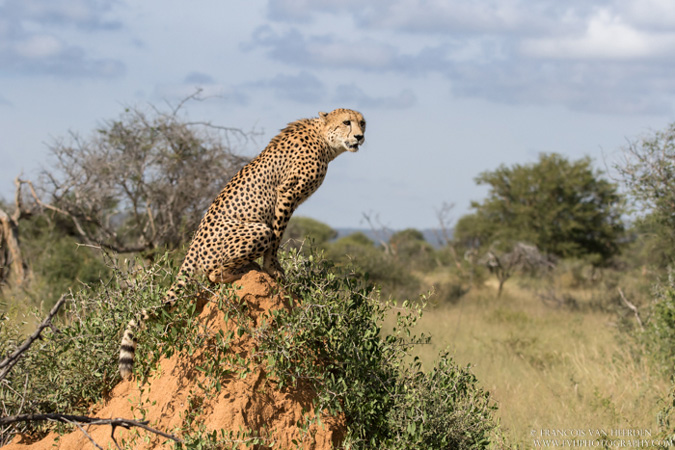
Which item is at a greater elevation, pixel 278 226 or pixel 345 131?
pixel 345 131

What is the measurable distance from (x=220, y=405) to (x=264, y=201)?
4.42 feet

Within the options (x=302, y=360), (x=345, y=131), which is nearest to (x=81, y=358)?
(x=302, y=360)

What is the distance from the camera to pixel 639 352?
7.99 metres

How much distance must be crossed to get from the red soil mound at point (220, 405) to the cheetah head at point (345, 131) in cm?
124

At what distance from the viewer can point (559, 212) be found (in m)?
21.4

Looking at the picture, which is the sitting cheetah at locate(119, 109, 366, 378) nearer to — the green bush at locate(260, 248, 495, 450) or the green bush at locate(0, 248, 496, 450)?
the green bush at locate(0, 248, 496, 450)

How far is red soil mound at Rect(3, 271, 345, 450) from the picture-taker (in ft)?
12.6

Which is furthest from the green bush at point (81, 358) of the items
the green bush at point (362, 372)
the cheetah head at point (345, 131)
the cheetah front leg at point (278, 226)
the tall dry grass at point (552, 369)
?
the tall dry grass at point (552, 369)

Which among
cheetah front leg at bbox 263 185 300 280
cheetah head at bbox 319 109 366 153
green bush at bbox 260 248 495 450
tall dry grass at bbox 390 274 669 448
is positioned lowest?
tall dry grass at bbox 390 274 669 448

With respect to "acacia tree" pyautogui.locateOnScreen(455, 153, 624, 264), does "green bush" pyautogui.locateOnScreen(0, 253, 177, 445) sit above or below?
below

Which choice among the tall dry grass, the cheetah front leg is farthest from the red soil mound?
the tall dry grass

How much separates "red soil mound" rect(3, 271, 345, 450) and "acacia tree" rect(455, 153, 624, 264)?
17.9 m

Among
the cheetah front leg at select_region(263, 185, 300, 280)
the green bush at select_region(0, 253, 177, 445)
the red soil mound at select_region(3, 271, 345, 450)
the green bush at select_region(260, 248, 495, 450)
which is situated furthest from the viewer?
the cheetah front leg at select_region(263, 185, 300, 280)

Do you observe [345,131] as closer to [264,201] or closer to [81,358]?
[264,201]
